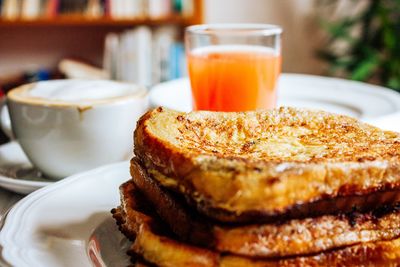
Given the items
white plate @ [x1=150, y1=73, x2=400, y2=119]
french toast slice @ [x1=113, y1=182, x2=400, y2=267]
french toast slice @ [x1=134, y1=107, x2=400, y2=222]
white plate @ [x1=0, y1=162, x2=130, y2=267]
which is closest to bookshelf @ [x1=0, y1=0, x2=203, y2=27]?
white plate @ [x1=150, y1=73, x2=400, y2=119]

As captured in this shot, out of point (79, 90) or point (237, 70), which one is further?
point (237, 70)

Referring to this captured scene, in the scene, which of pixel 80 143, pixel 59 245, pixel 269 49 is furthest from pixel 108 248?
pixel 269 49

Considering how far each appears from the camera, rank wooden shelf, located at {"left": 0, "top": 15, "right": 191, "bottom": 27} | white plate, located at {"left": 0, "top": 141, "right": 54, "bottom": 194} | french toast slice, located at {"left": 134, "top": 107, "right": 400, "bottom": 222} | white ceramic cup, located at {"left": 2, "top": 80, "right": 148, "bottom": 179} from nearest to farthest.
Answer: french toast slice, located at {"left": 134, "top": 107, "right": 400, "bottom": 222} → white plate, located at {"left": 0, "top": 141, "right": 54, "bottom": 194} → white ceramic cup, located at {"left": 2, "top": 80, "right": 148, "bottom": 179} → wooden shelf, located at {"left": 0, "top": 15, "right": 191, "bottom": 27}

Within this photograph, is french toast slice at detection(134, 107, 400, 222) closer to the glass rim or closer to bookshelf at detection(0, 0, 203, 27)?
the glass rim

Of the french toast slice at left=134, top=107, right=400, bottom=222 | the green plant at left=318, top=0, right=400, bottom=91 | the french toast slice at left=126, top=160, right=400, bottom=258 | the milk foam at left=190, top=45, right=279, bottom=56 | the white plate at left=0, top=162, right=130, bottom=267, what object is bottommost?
the green plant at left=318, top=0, right=400, bottom=91

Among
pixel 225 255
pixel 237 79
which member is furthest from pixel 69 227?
pixel 237 79

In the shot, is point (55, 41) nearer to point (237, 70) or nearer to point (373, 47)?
point (373, 47)

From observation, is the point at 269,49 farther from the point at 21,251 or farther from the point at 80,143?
the point at 21,251
